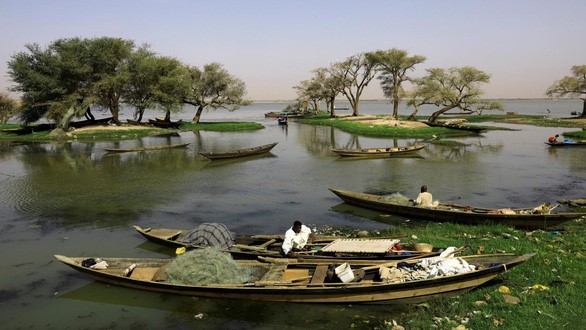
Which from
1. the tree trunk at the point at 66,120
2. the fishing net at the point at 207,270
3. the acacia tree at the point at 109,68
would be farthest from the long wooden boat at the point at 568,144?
the tree trunk at the point at 66,120

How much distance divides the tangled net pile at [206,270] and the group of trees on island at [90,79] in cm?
5230

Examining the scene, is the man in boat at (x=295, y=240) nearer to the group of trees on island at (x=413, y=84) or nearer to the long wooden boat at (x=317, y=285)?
the long wooden boat at (x=317, y=285)

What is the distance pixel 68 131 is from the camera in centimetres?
5688

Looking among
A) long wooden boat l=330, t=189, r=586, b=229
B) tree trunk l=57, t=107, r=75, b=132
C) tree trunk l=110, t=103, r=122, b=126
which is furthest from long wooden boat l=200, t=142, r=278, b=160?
tree trunk l=110, t=103, r=122, b=126

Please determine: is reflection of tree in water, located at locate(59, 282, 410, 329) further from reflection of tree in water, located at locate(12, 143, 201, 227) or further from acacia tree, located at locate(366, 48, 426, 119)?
acacia tree, located at locate(366, 48, 426, 119)

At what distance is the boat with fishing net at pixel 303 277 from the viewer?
1040 cm

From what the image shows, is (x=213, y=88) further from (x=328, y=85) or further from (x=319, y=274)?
(x=319, y=274)

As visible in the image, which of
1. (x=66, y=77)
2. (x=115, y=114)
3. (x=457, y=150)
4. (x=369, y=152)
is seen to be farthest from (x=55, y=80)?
(x=457, y=150)

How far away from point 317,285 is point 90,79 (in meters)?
59.9

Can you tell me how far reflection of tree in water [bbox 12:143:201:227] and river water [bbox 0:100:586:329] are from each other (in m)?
0.09

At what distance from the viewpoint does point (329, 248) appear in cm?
1298

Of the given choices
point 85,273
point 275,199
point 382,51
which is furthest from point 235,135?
point 85,273

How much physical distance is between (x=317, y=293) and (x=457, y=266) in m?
3.55

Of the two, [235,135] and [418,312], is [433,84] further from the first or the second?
[418,312]
